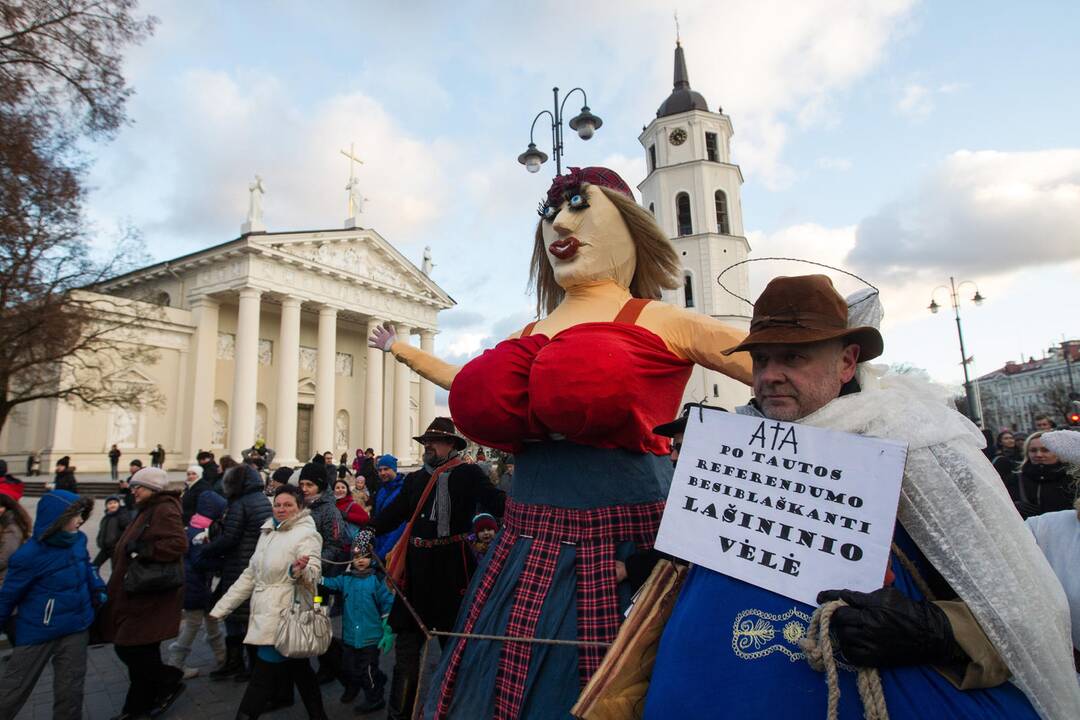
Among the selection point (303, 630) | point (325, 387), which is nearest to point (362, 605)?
point (303, 630)

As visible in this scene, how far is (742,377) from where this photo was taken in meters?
2.07

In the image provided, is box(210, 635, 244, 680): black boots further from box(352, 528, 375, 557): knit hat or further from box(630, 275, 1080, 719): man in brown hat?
box(630, 275, 1080, 719): man in brown hat

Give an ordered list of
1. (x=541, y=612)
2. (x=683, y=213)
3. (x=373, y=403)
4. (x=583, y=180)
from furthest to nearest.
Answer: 1. (x=683, y=213)
2. (x=373, y=403)
3. (x=583, y=180)
4. (x=541, y=612)

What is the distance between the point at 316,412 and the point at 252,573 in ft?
88.3

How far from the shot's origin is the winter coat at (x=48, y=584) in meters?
4.02

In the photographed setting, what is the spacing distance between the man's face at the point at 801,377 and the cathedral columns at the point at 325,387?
30.3 m

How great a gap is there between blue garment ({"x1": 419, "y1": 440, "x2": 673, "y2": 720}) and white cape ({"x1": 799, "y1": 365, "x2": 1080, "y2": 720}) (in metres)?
0.80

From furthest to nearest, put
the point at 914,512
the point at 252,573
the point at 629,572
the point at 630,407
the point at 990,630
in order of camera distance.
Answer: the point at 252,573 → the point at 630,407 → the point at 629,572 → the point at 914,512 → the point at 990,630

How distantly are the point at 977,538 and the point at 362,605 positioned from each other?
445 cm

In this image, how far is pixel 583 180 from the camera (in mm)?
2650

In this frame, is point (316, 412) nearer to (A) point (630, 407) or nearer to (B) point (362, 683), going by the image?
(B) point (362, 683)

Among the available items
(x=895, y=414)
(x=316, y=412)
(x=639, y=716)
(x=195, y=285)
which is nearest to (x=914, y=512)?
(x=895, y=414)

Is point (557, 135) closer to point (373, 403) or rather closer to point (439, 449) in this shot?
point (439, 449)

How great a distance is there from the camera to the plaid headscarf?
8.61ft
